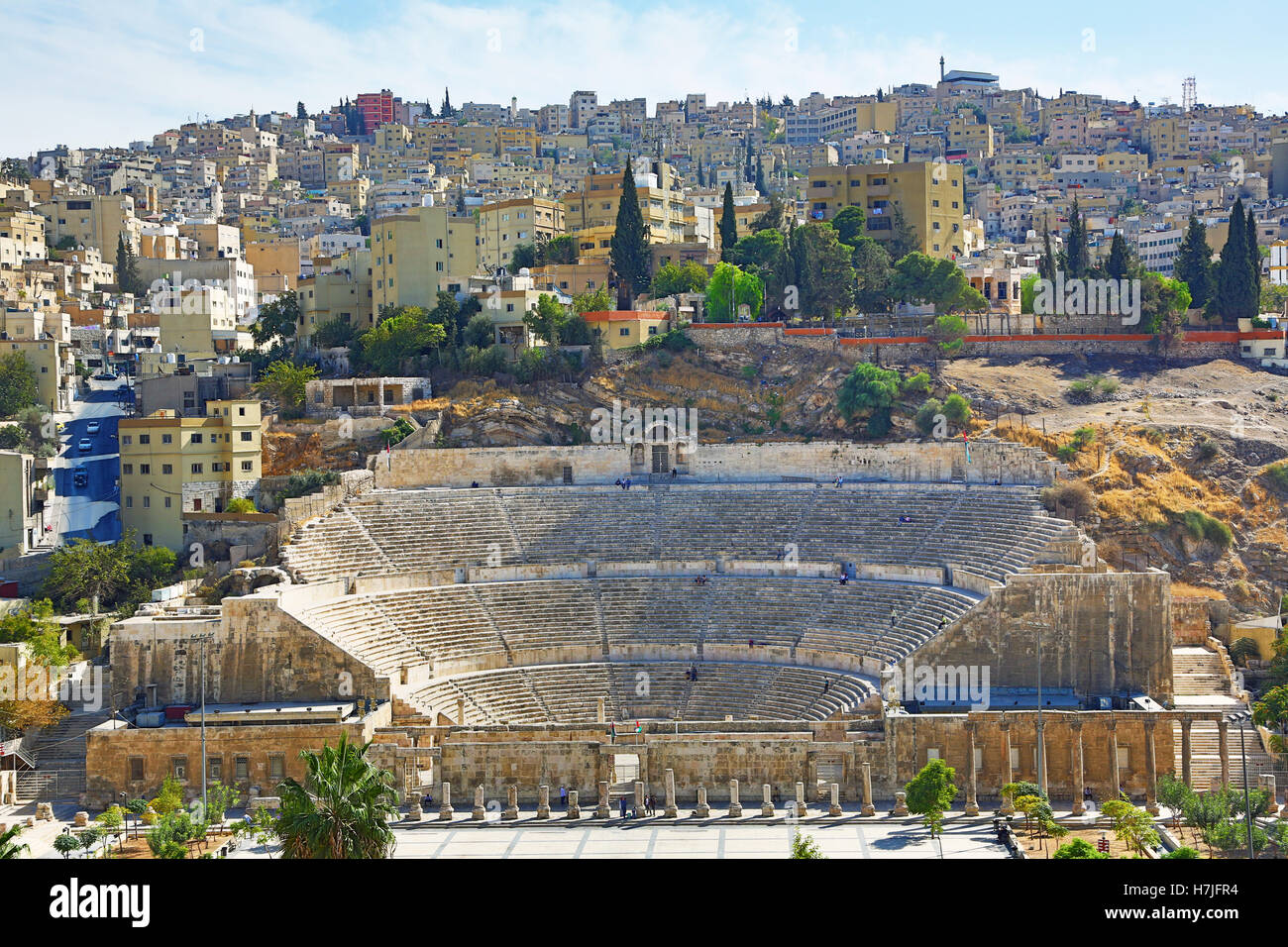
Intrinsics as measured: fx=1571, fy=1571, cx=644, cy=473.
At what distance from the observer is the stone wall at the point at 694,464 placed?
152ft

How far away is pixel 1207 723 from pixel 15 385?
1543 inches

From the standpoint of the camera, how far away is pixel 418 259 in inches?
2338

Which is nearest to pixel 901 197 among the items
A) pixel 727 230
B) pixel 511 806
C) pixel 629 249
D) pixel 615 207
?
pixel 727 230

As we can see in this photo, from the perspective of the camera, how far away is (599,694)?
1471 inches

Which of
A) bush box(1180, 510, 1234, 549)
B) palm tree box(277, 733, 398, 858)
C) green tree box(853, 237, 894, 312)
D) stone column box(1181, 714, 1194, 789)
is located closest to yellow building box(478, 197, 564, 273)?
green tree box(853, 237, 894, 312)

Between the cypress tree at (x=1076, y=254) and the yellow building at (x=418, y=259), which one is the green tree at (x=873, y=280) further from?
the yellow building at (x=418, y=259)

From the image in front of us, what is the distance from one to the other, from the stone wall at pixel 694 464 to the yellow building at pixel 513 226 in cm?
2414

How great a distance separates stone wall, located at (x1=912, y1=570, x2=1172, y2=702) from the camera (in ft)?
118

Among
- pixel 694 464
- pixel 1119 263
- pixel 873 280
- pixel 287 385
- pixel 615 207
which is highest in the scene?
pixel 615 207

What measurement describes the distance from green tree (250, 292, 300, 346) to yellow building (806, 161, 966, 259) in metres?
22.8

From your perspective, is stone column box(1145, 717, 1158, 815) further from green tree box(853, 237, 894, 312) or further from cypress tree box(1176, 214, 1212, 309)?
green tree box(853, 237, 894, 312)

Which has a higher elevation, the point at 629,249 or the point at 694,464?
the point at 629,249

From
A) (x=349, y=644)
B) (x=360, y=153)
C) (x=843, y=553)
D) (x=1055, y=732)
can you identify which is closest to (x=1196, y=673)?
(x=1055, y=732)

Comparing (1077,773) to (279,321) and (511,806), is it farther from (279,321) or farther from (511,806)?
(279,321)
